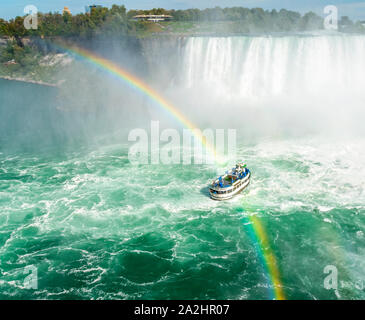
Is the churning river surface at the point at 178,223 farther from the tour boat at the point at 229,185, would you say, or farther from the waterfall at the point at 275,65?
the waterfall at the point at 275,65

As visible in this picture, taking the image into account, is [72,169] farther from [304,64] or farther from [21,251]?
[304,64]

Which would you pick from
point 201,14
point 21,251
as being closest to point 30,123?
point 21,251
